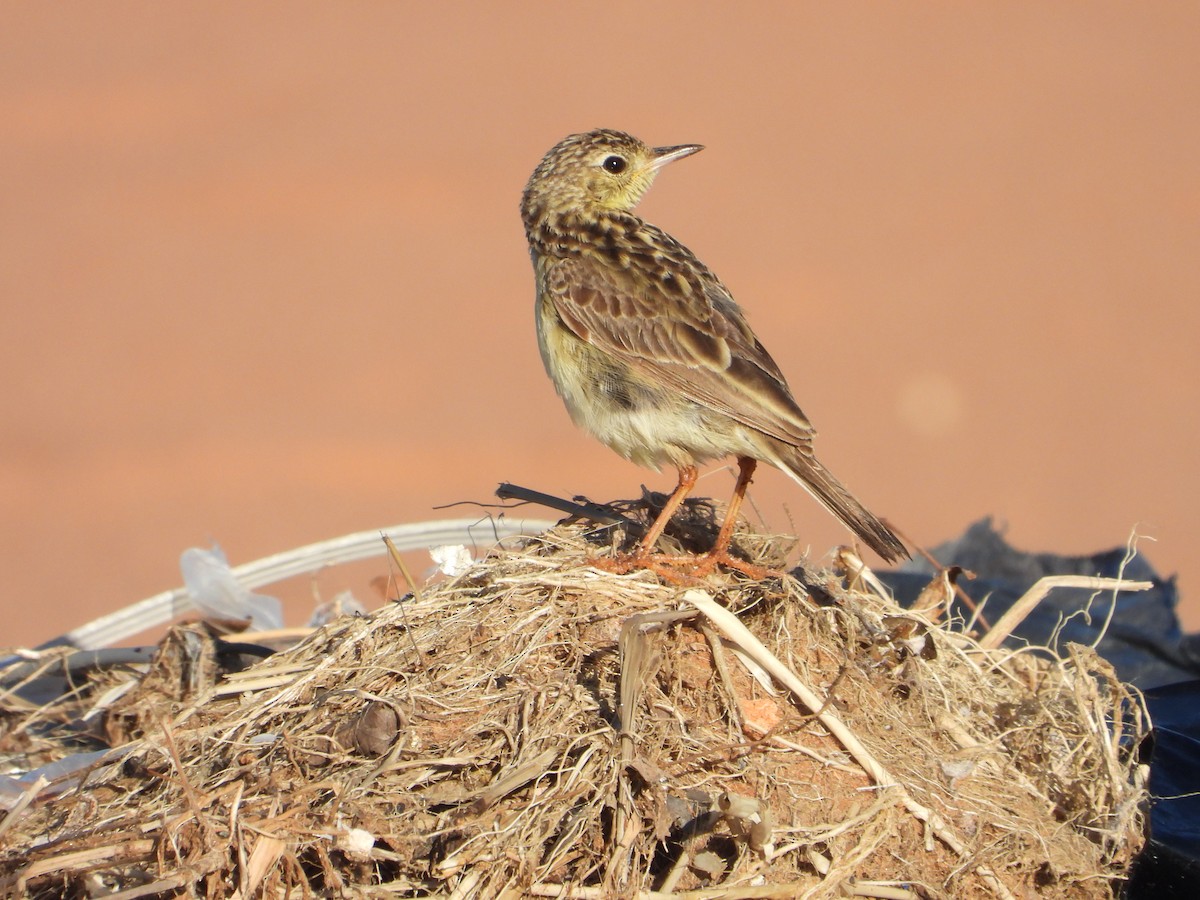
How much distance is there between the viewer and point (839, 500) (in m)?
4.47

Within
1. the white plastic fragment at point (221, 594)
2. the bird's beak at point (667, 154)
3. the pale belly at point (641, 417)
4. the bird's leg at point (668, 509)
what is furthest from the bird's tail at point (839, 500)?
the white plastic fragment at point (221, 594)

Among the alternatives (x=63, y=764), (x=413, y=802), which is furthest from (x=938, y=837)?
(x=63, y=764)

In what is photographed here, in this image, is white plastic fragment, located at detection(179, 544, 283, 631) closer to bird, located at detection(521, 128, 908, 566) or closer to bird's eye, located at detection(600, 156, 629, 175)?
bird, located at detection(521, 128, 908, 566)

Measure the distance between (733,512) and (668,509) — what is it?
254mm

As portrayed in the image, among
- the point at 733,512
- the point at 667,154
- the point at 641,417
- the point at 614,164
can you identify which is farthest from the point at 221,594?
the point at 667,154

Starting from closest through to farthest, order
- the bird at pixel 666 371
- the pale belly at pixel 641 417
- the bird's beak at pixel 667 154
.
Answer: the bird at pixel 666 371, the pale belly at pixel 641 417, the bird's beak at pixel 667 154

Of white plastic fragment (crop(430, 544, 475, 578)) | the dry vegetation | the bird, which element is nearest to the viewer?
the dry vegetation

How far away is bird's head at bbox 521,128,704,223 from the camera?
5.66m

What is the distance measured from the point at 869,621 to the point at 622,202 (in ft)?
8.50

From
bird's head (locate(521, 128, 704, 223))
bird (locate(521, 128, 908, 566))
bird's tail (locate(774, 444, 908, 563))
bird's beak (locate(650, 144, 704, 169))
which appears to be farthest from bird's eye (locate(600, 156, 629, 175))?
bird's tail (locate(774, 444, 908, 563))

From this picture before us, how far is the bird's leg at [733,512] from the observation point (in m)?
4.30

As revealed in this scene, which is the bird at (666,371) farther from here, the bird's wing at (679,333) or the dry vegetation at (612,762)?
the dry vegetation at (612,762)

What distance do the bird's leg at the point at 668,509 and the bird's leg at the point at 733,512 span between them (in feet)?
0.55

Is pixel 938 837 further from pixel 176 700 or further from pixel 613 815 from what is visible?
pixel 176 700
